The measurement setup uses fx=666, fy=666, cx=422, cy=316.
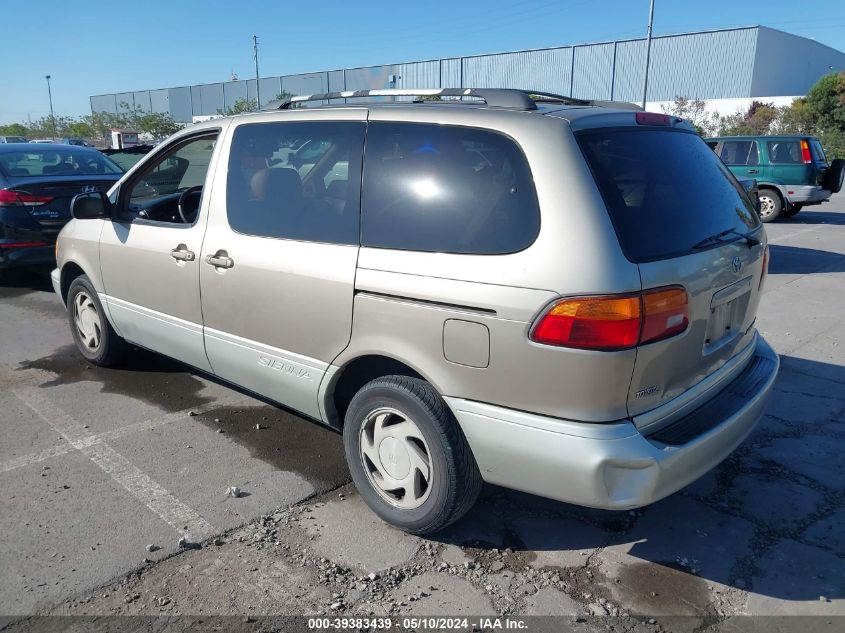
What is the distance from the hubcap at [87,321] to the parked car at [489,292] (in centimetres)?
176

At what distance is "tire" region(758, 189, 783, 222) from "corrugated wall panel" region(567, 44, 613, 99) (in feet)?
133

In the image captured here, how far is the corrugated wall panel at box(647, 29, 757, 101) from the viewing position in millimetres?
51125

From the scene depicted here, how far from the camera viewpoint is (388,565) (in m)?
2.96

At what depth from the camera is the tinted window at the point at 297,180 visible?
3242 millimetres

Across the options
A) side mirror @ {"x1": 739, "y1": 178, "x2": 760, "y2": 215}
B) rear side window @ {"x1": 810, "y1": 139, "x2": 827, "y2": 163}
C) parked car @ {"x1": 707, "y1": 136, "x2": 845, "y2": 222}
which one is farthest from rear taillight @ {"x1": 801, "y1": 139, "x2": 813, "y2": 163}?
side mirror @ {"x1": 739, "y1": 178, "x2": 760, "y2": 215}

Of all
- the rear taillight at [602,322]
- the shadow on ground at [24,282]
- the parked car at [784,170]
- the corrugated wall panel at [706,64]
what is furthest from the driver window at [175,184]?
the corrugated wall panel at [706,64]

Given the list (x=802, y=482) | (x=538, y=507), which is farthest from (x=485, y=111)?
(x=802, y=482)

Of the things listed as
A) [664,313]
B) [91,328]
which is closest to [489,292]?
[664,313]

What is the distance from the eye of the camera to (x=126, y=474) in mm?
3713

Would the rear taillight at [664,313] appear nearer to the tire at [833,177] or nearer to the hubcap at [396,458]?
the hubcap at [396,458]

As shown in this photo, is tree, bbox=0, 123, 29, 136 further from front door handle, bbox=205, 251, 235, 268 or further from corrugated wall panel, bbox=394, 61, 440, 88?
front door handle, bbox=205, 251, 235, 268

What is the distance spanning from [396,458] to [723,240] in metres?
1.79

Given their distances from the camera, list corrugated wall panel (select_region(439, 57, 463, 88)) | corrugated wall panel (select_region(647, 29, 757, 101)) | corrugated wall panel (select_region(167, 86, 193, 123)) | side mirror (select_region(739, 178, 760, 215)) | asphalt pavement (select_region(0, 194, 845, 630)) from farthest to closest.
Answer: corrugated wall panel (select_region(167, 86, 193, 123)) → corrugated wall panel (select_region(439, 57, 463, 88)) → corrugated wall panel (select_region(647, 29, 757, 101)) → side mirror (select_region(739, 178, 760, 215)) → asphalt pavement (select_region(0, 194, 845, 630))

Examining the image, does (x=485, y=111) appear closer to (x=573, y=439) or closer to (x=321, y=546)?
(x=573, y=439)
